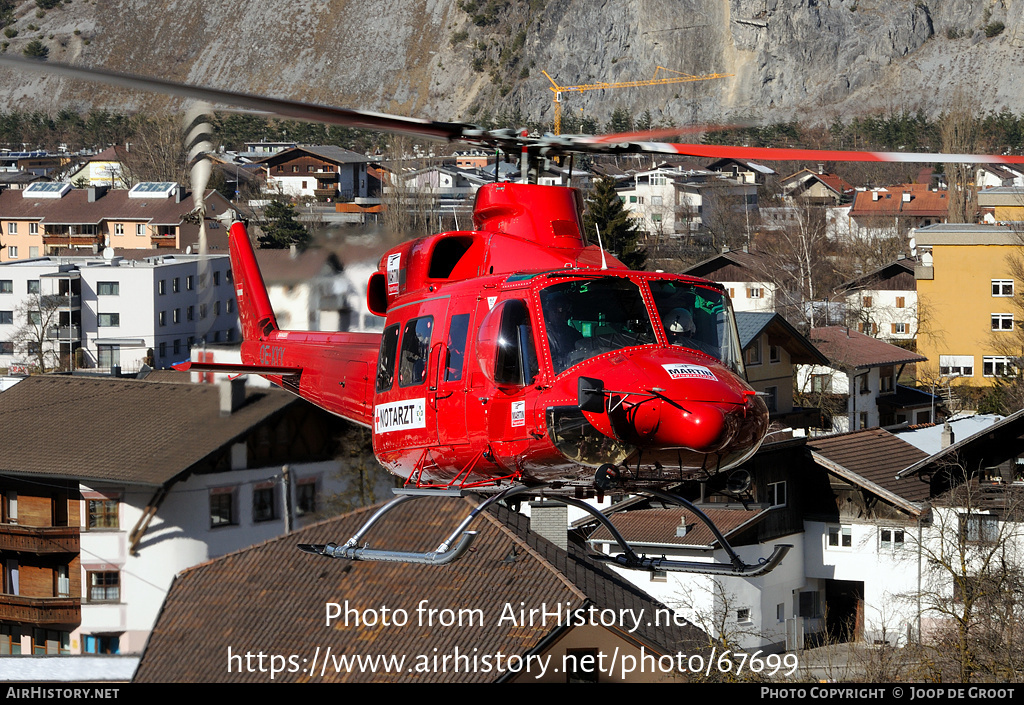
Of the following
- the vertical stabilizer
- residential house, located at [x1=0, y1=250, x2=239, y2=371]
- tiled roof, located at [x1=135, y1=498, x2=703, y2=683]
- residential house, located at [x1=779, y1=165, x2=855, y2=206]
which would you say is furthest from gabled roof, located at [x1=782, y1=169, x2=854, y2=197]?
the vertical stabilizer

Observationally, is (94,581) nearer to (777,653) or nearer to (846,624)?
(777,653)

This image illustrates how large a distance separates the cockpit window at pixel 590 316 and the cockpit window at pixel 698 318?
0.17m

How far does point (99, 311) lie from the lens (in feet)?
129

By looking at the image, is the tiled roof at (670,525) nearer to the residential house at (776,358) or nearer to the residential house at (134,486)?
the residential house at (776,358)

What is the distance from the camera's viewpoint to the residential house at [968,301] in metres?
49.8

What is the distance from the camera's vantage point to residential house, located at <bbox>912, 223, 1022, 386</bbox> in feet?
163

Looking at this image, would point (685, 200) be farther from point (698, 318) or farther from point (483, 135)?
point (698, 318)

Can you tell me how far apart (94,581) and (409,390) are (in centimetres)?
1710

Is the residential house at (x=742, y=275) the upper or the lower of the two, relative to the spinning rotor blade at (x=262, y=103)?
lower

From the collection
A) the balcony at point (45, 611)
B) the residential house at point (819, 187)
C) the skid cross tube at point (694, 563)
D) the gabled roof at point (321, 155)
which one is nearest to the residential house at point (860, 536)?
the gabled roof at point (321, 155)

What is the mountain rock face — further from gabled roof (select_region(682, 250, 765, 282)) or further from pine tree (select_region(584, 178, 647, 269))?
pine tree (select_region(584, 178, 647, 269))

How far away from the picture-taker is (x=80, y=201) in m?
65.6

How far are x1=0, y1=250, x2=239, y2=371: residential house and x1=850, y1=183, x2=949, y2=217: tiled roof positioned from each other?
1911 inches

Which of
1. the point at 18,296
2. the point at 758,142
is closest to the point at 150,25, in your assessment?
the point at 758,142
